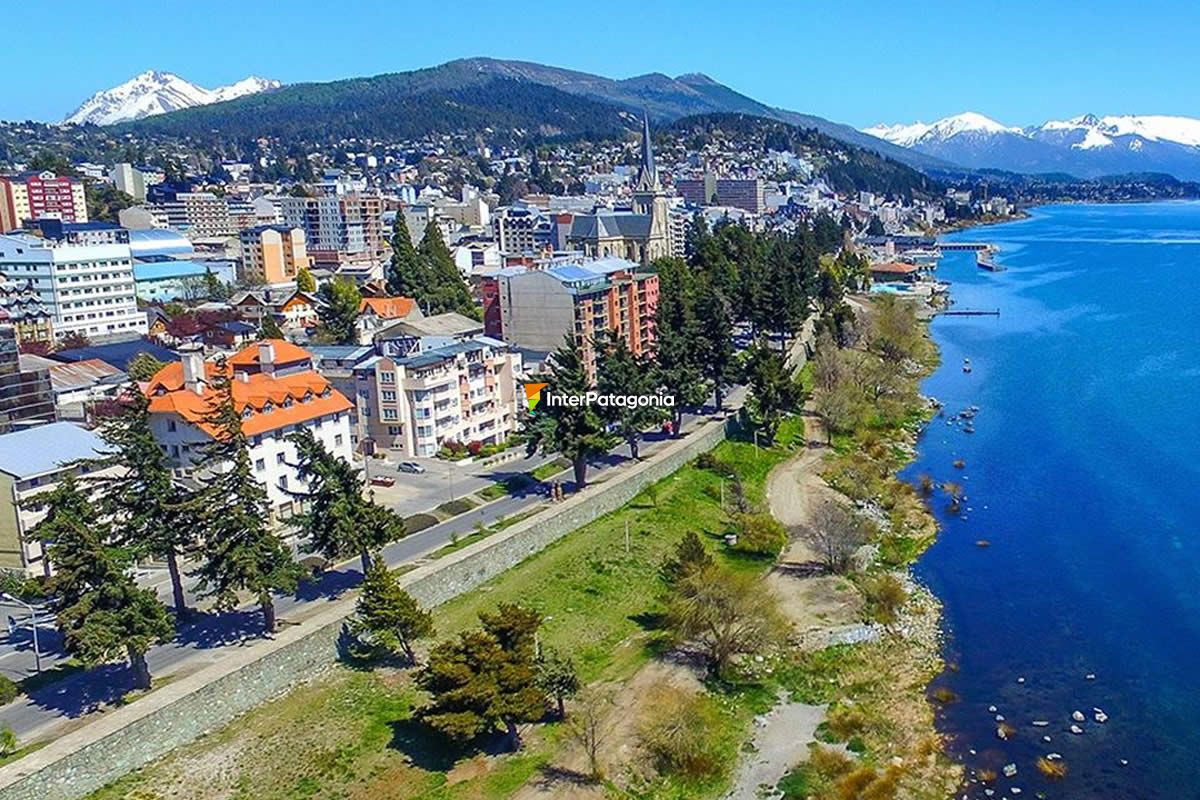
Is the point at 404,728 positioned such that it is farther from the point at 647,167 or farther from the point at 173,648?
the point at 647,167

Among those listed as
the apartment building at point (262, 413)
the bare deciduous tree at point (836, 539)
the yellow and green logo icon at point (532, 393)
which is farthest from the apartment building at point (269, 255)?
the bare deciduous tree at point (836, 539)

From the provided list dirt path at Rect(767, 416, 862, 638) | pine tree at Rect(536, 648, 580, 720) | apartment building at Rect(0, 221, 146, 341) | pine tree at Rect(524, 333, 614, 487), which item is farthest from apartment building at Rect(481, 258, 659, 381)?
pine tree at Rect(536, 648, 580, 720)

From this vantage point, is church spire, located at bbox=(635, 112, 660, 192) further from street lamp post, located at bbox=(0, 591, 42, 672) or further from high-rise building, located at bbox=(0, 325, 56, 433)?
street lamp post, located at bbox=(0, 591, 42, 672)

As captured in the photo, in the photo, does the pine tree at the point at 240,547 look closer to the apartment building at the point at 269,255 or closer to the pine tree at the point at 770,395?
the pine tree at the point at 770,395

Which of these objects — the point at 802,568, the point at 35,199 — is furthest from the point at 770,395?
the point at 35,199

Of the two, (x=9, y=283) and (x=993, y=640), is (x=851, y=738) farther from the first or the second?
(x=9, y=283)

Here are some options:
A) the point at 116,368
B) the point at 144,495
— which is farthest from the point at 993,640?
the point at 116,368
